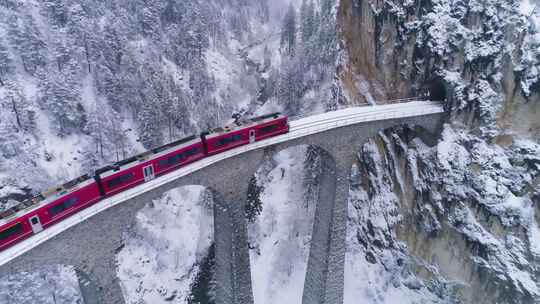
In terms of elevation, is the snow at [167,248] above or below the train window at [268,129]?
→ below

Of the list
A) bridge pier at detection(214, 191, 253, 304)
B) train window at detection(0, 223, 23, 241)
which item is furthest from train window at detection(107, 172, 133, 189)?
bridge pier at detection(214, 191, 253, 304)

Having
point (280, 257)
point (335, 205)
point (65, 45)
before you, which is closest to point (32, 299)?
point (280, 257)

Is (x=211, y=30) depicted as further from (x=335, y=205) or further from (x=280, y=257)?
(x=335, y=205)

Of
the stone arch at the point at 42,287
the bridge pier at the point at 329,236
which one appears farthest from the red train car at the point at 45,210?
the stone arch at the point at 42,287

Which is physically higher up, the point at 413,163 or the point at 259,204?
the point at 413,163

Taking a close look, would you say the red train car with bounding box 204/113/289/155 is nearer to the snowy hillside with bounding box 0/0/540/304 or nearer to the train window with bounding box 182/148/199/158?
the train window with bounding box 182/148/199/158

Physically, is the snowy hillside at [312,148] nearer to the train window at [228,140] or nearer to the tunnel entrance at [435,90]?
the tunnel entrance at [435,90]
